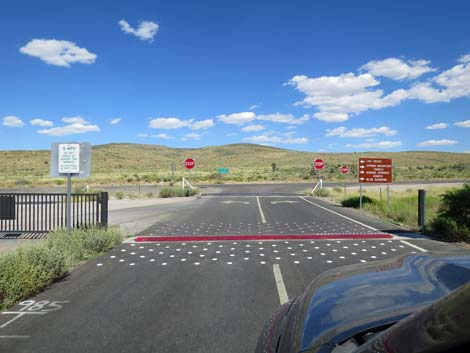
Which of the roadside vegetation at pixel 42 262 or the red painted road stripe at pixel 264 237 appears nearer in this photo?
the roadside vegetation at pixel 42 262

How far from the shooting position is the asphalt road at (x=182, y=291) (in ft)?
13.8

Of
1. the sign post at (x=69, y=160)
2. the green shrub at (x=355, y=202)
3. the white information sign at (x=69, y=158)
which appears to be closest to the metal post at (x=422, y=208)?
the green shrub at (x=355, y=202)

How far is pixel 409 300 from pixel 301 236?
8.90m

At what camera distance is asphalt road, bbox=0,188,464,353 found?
4207 mm

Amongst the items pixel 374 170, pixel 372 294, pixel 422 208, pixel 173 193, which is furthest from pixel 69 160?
pixel 173 193

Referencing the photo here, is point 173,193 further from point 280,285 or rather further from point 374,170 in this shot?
point 280,285

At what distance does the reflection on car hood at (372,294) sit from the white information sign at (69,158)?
785cm

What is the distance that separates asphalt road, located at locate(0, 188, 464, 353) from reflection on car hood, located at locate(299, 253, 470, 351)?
5.24 ft

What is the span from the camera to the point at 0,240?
1104cm

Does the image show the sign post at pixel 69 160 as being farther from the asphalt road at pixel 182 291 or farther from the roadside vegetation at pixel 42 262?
the asphalt road at pixel 182 291

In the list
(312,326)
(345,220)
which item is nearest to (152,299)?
(312,326)

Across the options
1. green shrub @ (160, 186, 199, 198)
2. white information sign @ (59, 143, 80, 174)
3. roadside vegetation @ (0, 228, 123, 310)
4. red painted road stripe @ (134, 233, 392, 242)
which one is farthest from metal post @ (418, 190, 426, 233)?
green shrub @ (160, 186, 199, 198)

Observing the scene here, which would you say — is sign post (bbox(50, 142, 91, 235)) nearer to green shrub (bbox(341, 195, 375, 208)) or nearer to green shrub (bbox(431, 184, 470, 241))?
green shrub (bbox(431, 184, 470, 241))

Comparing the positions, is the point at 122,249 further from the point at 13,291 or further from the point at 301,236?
the point at 301,236
